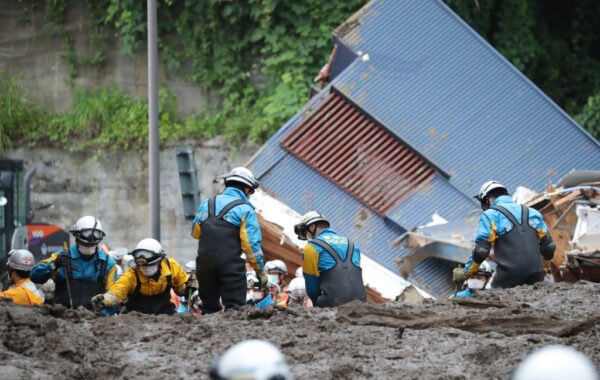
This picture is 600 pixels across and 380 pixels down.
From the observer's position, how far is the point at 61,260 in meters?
7.83

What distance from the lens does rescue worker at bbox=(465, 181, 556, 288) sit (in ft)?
27.1

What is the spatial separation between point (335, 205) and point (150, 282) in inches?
265

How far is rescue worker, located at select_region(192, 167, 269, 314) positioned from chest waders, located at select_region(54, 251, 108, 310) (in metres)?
1.08

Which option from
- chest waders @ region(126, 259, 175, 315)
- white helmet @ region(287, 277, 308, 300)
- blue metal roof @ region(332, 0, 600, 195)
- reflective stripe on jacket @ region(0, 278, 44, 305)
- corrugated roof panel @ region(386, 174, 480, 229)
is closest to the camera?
chest waders @ region(126, 259, 175, 315)

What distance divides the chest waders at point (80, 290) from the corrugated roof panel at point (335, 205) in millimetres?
6080

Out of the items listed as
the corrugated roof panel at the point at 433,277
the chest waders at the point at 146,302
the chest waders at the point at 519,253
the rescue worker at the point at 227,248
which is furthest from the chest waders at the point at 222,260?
the corrugated roof panel at the point at 433,277

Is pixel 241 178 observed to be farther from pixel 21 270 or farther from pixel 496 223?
pixel 496 223

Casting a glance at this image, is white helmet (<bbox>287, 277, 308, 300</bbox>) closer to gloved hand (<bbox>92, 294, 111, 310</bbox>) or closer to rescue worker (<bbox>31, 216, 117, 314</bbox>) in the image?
rescue worker (<bbox>31, 216, 117, 314</bbox>)

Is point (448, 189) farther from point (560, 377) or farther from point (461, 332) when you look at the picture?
point (560, 377)

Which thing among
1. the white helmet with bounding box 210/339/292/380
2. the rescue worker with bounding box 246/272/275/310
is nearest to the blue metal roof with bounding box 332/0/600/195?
the rescue worker with bounding box 246/272/275/310

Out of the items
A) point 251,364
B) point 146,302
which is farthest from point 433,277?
point 251,364

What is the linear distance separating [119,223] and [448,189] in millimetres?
8227

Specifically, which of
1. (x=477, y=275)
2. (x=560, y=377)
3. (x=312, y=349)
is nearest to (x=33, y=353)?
(x=312, y=349)

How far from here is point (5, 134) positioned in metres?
18.9
